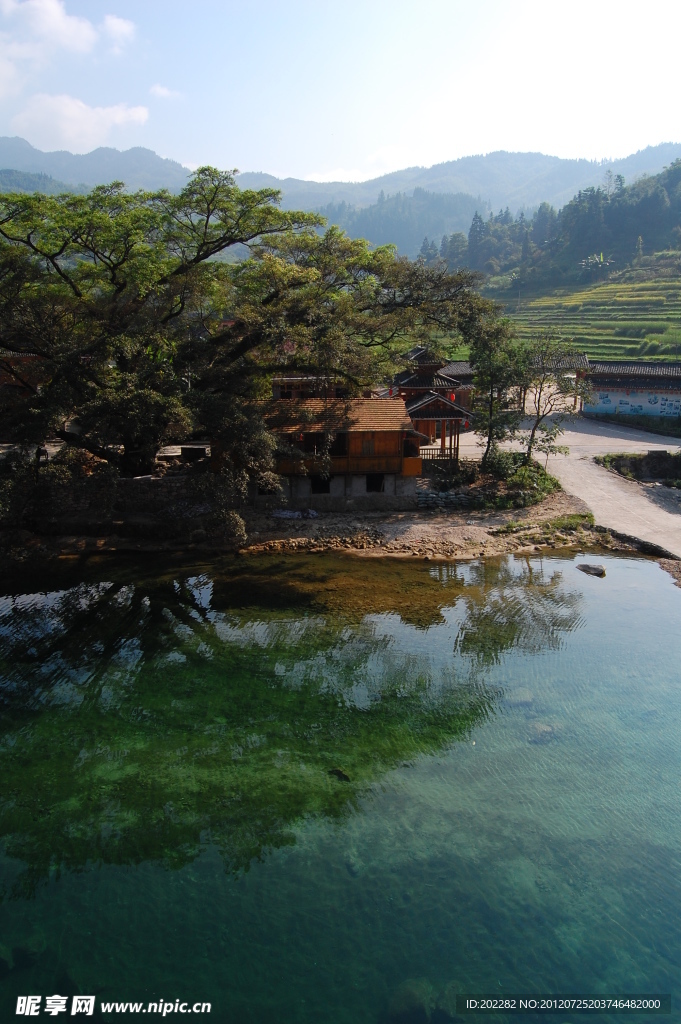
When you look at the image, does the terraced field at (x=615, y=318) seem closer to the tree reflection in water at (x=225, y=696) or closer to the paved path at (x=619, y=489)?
the paved path at (x=619, y=489)

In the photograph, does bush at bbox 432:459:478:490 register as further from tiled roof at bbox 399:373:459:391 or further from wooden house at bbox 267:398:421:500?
tiled roof at bbox 399:373:459:391

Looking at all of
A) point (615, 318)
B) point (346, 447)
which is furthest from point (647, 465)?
point (615, 318)

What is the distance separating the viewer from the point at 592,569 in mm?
22578

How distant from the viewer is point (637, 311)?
222ft

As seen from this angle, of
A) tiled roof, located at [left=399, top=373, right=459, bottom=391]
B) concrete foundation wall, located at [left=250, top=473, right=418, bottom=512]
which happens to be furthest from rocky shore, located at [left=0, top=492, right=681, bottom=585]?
tiled roof, located at [left=399, top=373, right=459, bottom=391]

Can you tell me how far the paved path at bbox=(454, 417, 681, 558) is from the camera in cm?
2544

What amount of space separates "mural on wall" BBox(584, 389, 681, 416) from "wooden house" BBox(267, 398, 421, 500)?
61.1 feet

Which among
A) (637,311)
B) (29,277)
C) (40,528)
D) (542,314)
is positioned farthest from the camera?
(542,314)

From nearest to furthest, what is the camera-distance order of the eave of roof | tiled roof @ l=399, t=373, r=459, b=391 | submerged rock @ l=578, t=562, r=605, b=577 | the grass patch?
submerged rock @ l=578, t=562, r=605, b=577
the grass patch
tiled roof @ l=399, t=373, r=459, b=391
the eave of roof

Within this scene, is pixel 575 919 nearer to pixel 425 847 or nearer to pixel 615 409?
pixel 425 847

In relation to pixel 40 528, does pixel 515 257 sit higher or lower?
higher

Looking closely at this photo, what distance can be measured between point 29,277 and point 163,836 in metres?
18.4

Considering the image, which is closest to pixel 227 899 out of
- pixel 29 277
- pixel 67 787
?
pixel 67 787

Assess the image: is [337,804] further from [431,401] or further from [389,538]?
[431,401]
